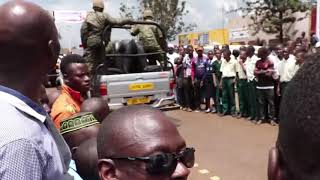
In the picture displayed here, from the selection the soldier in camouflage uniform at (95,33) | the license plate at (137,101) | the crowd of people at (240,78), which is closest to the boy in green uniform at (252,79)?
the crowd of people at (240,78)

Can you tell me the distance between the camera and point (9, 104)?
4.80ft

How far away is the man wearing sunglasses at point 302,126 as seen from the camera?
710 mm

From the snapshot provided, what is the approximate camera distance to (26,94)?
5.11ft

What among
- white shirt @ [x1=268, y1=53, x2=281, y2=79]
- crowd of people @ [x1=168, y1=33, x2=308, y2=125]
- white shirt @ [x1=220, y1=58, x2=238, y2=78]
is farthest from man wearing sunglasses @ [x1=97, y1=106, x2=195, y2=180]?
white shirt @ [x1=220, y1=58, x2=238, y2=78]

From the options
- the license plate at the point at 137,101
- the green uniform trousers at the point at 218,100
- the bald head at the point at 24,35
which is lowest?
the green uniform trousers at the point at 218,100

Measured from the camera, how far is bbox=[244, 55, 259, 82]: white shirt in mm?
8891

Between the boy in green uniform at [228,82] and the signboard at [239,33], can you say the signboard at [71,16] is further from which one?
the boy in green uniform at [228,82]

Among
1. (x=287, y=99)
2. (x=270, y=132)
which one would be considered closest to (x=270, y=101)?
(x=270, y=132)

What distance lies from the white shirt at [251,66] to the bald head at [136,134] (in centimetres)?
740

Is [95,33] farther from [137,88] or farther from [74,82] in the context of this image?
[74,82]

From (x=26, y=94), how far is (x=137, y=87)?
6.18 metres

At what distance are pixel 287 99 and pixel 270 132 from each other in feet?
24.9

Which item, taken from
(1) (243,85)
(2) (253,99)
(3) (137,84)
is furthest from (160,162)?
(1) (243,85)

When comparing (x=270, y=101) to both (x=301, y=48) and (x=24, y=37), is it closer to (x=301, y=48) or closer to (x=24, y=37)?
(x=301, y=48)
